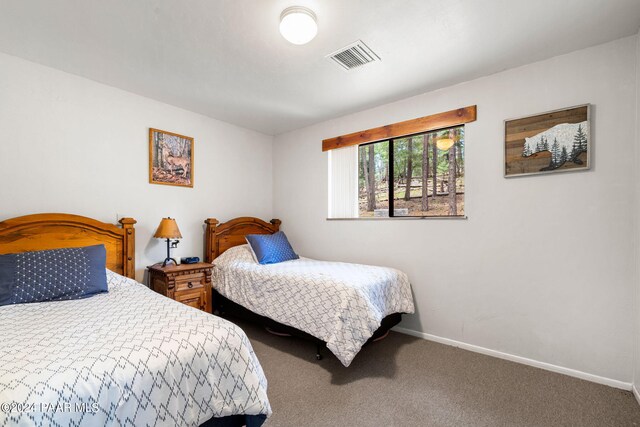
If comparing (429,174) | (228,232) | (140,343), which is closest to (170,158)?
(228,232)

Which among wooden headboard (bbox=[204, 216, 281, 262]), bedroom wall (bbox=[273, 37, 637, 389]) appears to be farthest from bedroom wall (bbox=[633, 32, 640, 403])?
wooden headboard (bbox=[204, 216, 281, 262])

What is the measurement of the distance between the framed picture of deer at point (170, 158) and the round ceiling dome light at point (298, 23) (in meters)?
1.98

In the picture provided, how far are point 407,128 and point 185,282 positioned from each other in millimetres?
2657

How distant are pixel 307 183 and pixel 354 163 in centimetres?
72

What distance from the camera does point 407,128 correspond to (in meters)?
2.99

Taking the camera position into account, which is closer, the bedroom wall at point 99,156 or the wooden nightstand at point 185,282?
the bedroom wall at point 99,156

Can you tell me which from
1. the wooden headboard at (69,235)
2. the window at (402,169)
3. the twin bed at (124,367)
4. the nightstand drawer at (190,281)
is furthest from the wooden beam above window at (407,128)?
the twin bed at (124,367)

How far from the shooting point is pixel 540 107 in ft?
7.53

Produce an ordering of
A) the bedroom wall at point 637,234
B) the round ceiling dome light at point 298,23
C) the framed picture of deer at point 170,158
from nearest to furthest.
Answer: the round ceiling dome light at point 298,23 < the bedroom wall at point 637,234 < the framed picture of deer at point 170,158

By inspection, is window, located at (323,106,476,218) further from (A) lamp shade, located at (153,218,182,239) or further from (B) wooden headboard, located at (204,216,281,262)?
(A) lamp shade, located at (153,218,182,239)

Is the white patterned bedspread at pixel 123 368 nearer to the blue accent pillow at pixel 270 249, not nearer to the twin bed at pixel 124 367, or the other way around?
the twin bed at pixel 124 367

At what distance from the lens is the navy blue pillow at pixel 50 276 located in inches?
70.0

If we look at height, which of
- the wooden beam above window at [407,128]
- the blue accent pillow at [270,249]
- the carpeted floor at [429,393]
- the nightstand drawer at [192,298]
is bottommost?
the carpeted floor at [429,393]

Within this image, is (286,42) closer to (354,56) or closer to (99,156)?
(354,56)
